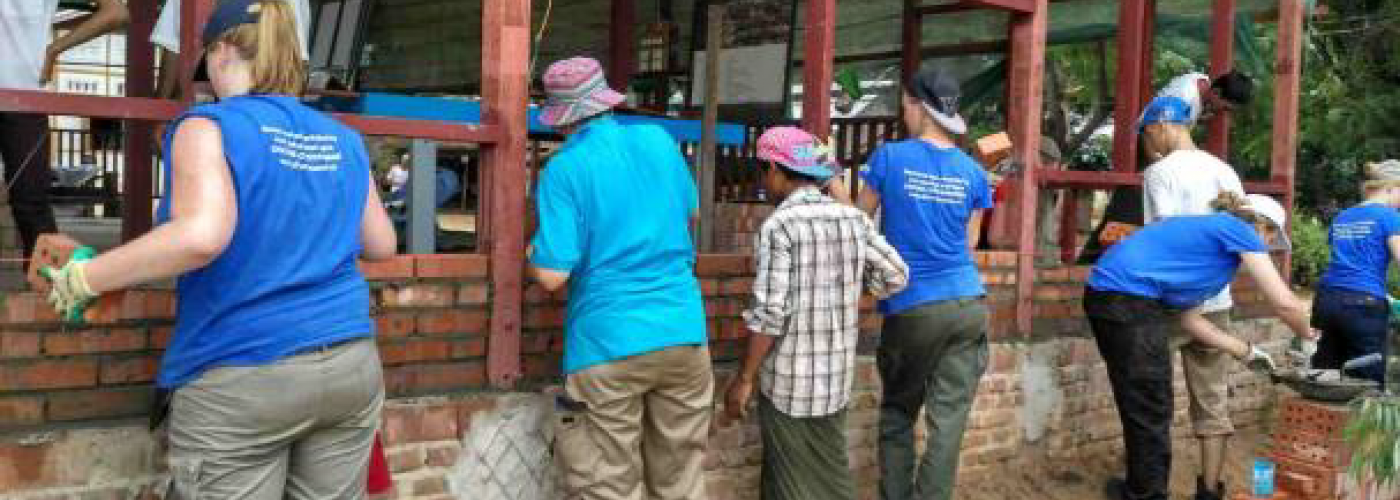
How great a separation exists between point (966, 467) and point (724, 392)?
153cm

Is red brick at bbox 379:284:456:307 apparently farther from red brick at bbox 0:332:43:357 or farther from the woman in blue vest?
the woman in blue vest

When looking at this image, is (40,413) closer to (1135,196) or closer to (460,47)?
(1135,196)

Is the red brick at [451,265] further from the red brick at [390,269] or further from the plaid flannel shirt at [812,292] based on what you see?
the plaid flannel shirt at [812,292]

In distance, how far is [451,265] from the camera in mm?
A: 3932

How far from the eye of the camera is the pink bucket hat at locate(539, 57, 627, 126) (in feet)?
11.9

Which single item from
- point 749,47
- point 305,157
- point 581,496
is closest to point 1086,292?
point 749,47

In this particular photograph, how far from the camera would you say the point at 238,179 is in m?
2.47

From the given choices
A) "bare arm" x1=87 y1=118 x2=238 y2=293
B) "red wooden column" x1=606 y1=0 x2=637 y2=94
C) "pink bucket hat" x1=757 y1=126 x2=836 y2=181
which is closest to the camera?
"bare arm" x1=87 y1=118 x2=238 y2=293

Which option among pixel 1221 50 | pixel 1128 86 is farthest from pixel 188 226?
pixel 1221 50

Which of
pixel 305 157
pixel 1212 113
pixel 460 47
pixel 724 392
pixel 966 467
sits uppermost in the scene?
pixel 460 47

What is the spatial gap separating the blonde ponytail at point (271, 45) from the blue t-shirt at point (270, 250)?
0.14 ft

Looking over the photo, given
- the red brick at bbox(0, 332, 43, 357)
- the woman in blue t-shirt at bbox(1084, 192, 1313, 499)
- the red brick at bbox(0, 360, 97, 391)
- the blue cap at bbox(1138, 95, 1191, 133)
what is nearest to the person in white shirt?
the blue cap at bbox(1138, 95, 1191, 133)

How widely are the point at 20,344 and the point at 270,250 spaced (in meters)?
1.07

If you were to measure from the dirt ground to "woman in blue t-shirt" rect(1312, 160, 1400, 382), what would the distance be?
912 millimetres
